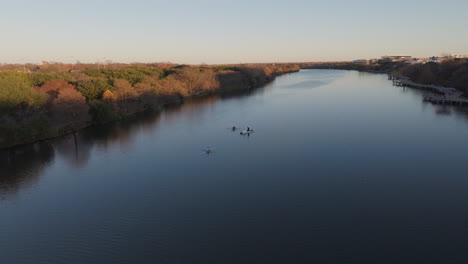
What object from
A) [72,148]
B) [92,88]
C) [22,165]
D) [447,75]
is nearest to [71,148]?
[72,148]

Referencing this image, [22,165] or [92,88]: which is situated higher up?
[92,88]

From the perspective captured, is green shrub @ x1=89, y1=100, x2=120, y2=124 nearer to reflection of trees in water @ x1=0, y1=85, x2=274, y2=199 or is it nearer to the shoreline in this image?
the shoreline

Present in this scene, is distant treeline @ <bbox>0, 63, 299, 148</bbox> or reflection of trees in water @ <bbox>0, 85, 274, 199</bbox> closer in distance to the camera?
reflection of trees in water @ <bbox>0, 85, 274, 199</bbox>

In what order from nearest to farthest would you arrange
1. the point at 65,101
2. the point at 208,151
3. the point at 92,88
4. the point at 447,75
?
the point at 208,151 < the point at 65,101 < the point at 92,88 < the point at 447,75

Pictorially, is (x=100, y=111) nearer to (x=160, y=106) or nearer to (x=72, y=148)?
(x=72, y=148)

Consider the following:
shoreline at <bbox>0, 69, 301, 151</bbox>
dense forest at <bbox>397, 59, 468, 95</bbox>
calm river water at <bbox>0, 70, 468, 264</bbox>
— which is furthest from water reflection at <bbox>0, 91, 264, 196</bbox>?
dense forest at <bbox>397, 59, 468, 95</bbox>

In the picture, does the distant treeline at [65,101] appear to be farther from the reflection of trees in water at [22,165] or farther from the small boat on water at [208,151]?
the small boat on water at [208,151]
